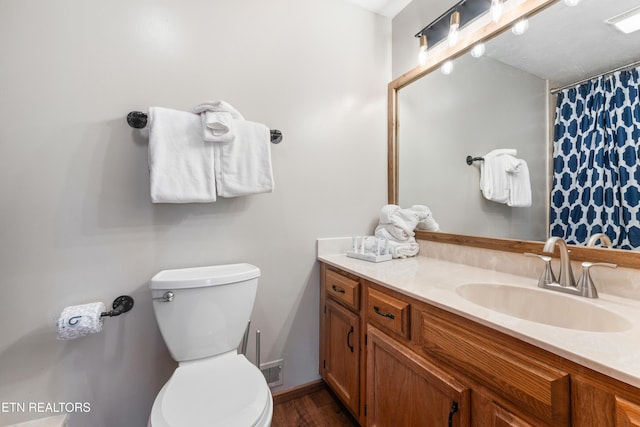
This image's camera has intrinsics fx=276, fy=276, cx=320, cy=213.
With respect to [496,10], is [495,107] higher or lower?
lower

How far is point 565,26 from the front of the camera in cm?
108

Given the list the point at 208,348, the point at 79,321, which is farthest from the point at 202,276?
the point at 79,321

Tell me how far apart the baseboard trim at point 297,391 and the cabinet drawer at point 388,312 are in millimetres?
742

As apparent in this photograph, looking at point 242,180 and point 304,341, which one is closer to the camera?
point 242,180

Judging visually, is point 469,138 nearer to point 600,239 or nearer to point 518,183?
point 518,183

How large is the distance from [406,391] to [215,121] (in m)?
1.33

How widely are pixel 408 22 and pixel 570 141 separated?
125 cm

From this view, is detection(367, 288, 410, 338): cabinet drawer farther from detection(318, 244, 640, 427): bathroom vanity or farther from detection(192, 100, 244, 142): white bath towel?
detection(192, 100, 244, 142): white bath towel

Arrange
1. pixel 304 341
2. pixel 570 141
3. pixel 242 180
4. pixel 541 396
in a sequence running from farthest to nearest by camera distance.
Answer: pixel 304 341, pixel 242 180, pixel 570 141, pixel 541 396

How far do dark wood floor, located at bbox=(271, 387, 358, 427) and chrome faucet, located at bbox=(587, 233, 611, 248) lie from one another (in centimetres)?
131

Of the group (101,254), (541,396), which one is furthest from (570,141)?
(101,254)

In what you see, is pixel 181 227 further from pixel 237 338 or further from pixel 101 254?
pixel 237 338

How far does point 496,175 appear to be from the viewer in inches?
52.7

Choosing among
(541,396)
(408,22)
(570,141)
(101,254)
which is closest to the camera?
(541,396)
